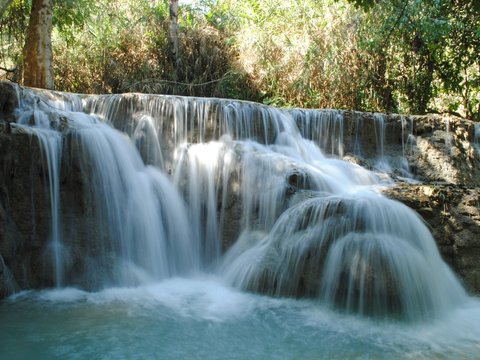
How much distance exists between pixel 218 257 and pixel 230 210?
0.63 meters

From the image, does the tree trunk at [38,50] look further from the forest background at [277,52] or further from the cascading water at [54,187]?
the cascading water at [54,187]

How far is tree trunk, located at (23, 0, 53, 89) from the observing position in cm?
884

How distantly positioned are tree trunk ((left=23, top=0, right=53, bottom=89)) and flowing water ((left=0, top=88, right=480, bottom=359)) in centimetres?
221

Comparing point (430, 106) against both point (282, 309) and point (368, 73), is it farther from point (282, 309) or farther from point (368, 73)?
point (282, 309)

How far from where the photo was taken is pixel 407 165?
27.9 ft

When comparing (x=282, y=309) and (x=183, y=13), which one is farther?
(x=183, y=13)

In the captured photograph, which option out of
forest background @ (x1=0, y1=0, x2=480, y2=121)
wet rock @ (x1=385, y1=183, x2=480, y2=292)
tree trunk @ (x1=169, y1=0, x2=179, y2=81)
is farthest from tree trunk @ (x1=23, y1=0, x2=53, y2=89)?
wet rock @ (x1=385, y1=183, x2=480, y2=292)

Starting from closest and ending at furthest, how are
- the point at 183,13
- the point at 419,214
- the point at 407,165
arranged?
the point at 419,214, the point at 407,165, the point at 183,13

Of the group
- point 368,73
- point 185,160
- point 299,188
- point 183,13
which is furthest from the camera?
point 183,13

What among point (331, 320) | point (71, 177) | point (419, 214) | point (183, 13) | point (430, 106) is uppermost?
point (183, 13)

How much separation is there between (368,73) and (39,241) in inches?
322

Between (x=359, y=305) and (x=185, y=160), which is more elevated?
(x=185, y=160)

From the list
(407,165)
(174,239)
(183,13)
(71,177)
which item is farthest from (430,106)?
(71,177)

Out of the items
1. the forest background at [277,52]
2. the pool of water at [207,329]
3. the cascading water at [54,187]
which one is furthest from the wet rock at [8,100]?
the forest background at [277,52]
